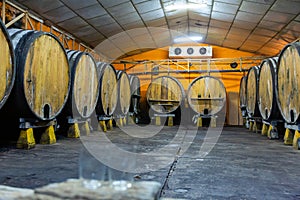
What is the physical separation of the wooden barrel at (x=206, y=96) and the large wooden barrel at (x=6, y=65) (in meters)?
5.80

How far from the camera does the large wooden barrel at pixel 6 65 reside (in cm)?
252

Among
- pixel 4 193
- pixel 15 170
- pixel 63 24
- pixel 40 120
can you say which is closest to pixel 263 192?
pixel 4 193

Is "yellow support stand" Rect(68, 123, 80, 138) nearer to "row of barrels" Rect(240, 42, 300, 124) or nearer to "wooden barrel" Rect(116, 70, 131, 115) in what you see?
"wooden barrel" Rect(116, 70, 131, 115)

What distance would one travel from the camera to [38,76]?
125 inches

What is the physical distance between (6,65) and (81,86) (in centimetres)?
174

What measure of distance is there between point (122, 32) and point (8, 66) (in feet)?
19.7

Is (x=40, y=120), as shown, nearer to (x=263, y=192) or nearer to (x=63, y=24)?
(x=263, y=192)

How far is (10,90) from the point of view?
2.63 meters

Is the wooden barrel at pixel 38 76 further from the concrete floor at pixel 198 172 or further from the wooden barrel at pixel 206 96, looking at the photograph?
the wooden barrel at pixel 206 96

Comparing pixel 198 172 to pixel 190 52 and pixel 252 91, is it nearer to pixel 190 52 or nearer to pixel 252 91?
pixel 252 91

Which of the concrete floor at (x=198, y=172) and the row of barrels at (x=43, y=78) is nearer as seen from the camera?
the concrete floor at (x=198, y=172)

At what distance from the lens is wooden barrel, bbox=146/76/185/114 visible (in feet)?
26.9

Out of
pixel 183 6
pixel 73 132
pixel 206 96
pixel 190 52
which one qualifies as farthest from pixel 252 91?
pixel 190 52

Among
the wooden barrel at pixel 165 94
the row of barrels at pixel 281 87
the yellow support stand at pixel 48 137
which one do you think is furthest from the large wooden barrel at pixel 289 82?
the wooden barrel at pixel 165 94
